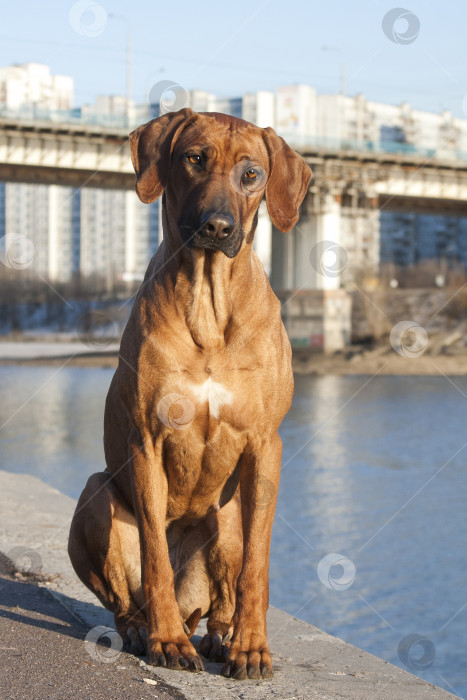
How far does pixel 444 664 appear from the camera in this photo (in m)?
7.74

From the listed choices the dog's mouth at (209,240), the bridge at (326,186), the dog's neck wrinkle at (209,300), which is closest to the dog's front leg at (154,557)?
the dog's neck wrinkle at (209,300)

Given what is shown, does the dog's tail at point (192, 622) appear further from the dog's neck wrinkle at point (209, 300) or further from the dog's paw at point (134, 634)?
the dog's neck wrinkle at point (209, 300)

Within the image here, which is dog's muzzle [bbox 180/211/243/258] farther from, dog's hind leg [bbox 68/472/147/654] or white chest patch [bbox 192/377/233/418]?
dog's hind leg [bbox 68/472/147/654]

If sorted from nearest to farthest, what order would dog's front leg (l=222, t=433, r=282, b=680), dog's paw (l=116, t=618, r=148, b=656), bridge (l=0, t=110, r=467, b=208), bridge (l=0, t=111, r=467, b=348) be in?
dog's front leg (l=222, t=433, r=282, b=680), dog's paw (l=116, t=618, r=148, b=656), bridge (l=0, t=110, r=467, b=208), bridge (l=0, t=111, r=467, b=348)

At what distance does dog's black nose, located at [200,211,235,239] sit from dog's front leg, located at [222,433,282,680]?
0.81 metres

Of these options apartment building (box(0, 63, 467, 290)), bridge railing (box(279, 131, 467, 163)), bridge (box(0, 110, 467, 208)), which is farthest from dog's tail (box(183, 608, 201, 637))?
apartment building (box(0, 63, 467, 290))

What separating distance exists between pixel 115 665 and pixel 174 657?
8.4 inches

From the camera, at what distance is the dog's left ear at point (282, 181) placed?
155 inches

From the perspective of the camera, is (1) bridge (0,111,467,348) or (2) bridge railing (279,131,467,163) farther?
(2) bridge railing (279,131,467,163)

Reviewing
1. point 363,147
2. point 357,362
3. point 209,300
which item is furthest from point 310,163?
point 209,300

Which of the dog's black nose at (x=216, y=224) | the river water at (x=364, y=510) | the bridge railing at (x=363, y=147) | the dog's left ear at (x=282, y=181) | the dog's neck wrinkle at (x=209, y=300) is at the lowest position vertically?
the river water at (x=364, y=510)

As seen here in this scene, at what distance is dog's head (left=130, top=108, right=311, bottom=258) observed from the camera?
3615mm

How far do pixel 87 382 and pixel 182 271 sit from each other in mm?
Answer: 34518

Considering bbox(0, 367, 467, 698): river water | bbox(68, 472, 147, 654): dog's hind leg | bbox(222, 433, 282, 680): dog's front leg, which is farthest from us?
bbox(0, 367, 467, 698): river water
